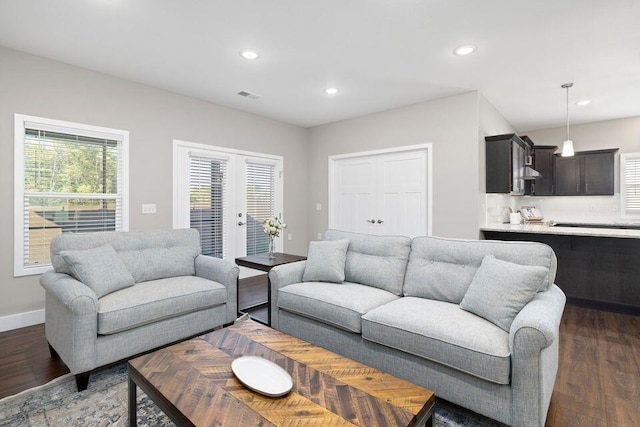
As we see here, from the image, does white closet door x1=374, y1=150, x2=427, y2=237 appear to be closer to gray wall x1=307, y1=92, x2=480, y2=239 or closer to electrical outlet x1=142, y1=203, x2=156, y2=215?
gray wall x1=307, y1=92, x2=480, y2=239

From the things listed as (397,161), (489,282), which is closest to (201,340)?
(489,282)

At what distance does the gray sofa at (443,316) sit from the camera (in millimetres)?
1635

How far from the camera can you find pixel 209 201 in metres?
4.81

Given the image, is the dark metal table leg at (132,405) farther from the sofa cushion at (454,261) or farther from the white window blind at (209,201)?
the white window blind at (209,201)

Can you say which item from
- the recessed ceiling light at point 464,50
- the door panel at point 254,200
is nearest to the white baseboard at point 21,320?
the door panel at point 254,200

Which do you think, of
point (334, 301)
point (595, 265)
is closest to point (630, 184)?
point (595, 265)

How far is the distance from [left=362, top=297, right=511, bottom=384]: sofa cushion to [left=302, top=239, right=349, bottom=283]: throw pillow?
0.70 metres

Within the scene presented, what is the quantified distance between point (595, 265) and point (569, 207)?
9.17 feet

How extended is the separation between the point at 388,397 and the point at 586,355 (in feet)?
7.67

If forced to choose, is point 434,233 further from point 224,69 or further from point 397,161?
point 224,69

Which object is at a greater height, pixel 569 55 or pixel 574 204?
pixel 569 55

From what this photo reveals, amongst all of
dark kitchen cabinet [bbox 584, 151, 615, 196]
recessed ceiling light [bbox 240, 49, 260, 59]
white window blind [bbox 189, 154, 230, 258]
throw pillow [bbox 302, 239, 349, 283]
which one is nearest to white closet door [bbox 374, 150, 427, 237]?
throw pillow [bbox 302, 239, 349, 283]

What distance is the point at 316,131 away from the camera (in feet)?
20.2

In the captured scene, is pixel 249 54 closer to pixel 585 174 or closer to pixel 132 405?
pixel 132 405
